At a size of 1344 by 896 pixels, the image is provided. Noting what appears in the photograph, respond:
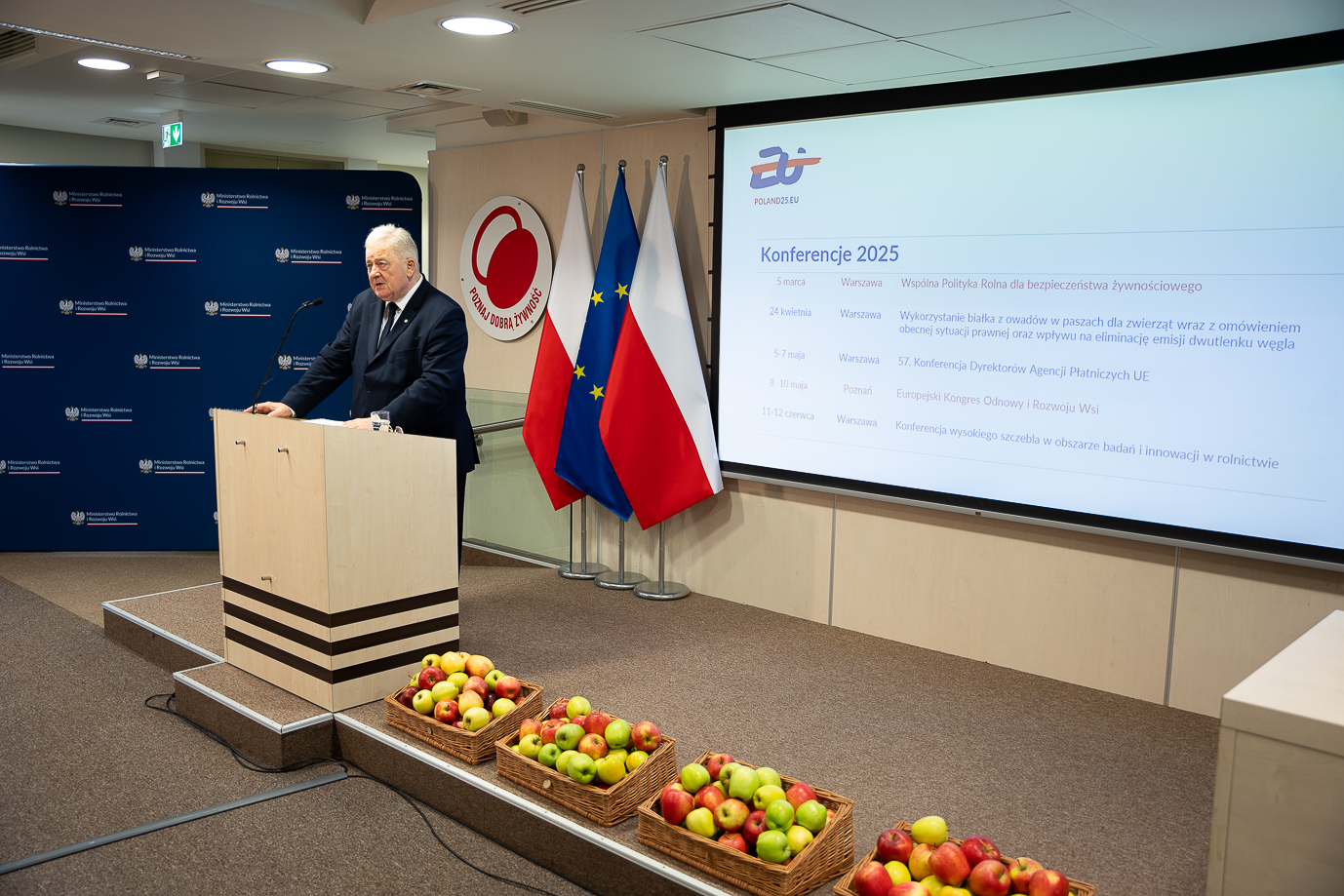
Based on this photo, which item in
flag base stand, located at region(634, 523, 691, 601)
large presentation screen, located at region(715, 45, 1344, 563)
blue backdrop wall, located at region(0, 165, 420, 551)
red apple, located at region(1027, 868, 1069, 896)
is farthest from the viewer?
blue backdrop wall, located at region(0, 165, 420, 551)

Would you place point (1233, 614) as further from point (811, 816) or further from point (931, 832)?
point (811, 816)

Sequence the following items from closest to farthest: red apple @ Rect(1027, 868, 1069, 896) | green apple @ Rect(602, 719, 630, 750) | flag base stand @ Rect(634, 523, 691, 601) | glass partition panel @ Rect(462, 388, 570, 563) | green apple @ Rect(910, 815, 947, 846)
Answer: red apple @ Rect(1027, 868, 1069, 896) → green apple @ Rect(910, 815, 947, 846) → green apple @ Rect(602, 719, 630, 750) → flag base stand @ Rect(634, 523, 691, 601) → glass partition panel @ Rect(462, 388, 570, 563)

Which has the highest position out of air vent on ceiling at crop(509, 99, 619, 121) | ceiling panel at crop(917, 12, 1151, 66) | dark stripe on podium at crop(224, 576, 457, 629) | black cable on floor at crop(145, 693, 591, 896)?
air vent on ceiling at crop(509, 99, 619, 121)

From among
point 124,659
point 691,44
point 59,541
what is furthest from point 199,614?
point 691,44

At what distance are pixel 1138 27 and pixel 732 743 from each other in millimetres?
2448

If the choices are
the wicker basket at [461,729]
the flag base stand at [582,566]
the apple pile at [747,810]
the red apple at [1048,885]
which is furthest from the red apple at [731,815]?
the flag base stand at [582,566]

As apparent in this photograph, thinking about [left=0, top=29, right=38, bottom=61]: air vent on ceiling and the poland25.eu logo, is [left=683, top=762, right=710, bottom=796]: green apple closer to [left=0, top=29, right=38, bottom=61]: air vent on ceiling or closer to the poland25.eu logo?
the poland25.eu logo

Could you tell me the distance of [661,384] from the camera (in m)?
4.52

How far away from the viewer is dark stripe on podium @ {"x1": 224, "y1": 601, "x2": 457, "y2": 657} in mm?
3107

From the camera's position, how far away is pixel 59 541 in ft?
18.8

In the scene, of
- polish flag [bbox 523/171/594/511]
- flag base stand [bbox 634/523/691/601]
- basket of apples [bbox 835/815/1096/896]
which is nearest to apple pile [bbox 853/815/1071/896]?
basket of apples [bbox 835/815/1096/896]

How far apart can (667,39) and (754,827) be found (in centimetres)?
242

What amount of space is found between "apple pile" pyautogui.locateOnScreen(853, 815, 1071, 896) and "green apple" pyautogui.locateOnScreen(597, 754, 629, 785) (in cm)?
68

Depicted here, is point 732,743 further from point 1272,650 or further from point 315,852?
point 1272,650
